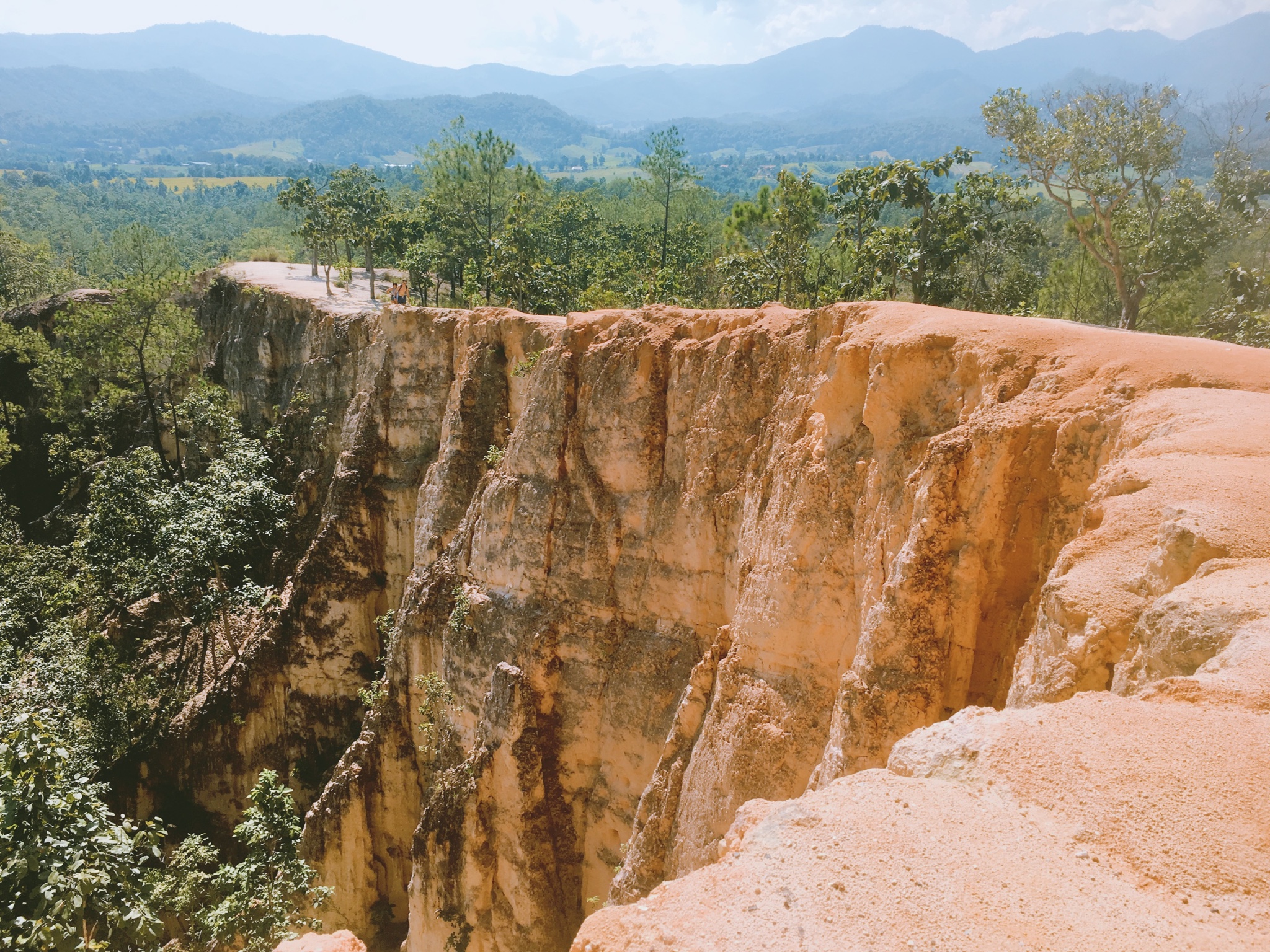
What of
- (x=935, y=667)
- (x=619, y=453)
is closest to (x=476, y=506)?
(x=619, y=453)

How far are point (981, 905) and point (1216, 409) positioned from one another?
685cm

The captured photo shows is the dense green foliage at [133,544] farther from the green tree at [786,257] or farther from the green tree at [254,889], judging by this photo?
the green tree at [786,257]

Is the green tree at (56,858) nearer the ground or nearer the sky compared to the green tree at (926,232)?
nearer the ground

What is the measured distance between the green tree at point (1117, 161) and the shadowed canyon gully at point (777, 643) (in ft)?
58.9

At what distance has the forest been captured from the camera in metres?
18.6

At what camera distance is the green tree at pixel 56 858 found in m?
12.6

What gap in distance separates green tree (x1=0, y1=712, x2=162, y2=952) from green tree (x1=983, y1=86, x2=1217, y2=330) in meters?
31.4

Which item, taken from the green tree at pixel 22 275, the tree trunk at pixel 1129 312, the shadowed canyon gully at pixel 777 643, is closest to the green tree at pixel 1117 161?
the tree trunk at pixel 1129 312

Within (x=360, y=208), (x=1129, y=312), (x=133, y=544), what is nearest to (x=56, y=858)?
(x=133, y=544)

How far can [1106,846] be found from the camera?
556 cm

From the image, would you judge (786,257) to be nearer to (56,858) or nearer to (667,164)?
(667,164)

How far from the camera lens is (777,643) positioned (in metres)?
13.9

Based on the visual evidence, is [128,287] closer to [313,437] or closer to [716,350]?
[313,437]

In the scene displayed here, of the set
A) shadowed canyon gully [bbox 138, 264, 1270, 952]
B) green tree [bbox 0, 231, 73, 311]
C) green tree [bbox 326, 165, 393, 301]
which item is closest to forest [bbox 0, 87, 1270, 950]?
green tree [bbox 326, 165, 393, 301]
